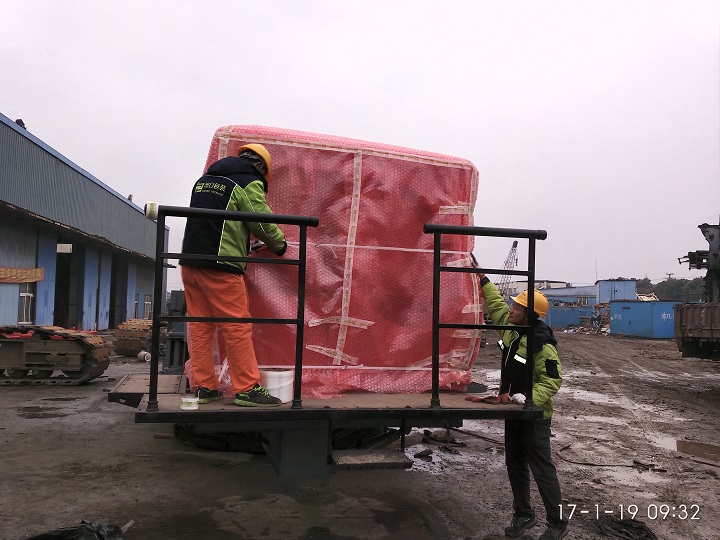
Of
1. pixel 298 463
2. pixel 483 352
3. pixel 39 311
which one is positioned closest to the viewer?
pixel 298 463

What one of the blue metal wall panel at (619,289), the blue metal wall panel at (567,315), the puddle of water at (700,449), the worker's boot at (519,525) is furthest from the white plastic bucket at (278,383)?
the blue metal wall panel at (619,289)

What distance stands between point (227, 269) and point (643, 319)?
110 feet

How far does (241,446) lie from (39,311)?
15.8 meters

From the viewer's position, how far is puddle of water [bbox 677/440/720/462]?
6.61 m

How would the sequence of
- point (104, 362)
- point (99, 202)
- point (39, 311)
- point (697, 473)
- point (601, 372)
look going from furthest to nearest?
point (99, 202), point (39, 311), point (601, 372), point (104, 362), point (697, 473)

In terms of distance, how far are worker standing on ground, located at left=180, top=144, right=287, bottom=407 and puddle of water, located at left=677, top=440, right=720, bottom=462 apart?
5.67 meters

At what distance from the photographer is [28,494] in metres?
4.79

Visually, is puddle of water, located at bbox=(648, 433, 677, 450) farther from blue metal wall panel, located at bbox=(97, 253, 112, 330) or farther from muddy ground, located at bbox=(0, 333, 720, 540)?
blue metal wall panel, located at bbox=(97, 253, 112, 330)

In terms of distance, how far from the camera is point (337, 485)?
531 centimetres

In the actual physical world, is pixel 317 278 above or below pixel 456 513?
above

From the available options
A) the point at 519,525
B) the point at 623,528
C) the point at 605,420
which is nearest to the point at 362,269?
the point at 519,525

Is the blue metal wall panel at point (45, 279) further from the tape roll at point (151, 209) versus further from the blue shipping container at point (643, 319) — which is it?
the blue shipping container at point (643, 319)

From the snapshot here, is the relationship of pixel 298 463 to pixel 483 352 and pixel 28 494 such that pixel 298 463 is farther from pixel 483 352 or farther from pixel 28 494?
pixel 483 352

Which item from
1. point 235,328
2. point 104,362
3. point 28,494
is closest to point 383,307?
point 235,328
